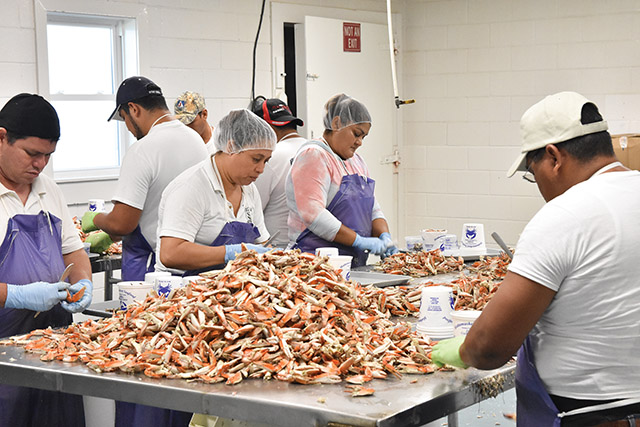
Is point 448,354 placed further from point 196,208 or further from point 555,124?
point 196,208

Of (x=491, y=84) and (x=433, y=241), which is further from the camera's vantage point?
(x=491, y=84)

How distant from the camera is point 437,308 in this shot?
2.62 metres

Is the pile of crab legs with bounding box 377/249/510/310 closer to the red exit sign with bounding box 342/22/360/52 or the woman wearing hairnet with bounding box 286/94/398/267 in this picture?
the woman wearing hairnet with bounding box 286/94/398/267

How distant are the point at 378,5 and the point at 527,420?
20.8ft

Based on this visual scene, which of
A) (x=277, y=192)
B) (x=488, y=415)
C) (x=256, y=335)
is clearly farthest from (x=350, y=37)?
(x=256, y=335)

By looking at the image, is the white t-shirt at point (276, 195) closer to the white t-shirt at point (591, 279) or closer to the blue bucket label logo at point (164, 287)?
the blue bucket label logo at point (164, 287)

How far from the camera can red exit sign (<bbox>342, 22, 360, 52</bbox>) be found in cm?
747

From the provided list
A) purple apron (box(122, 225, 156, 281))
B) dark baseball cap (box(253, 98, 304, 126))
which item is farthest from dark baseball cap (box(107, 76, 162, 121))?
dark baseball cap (box(253, 98, 304, 126))

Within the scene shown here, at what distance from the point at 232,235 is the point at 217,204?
166 mm

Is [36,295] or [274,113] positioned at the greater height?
[274,113]

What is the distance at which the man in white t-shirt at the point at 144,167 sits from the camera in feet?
13.5

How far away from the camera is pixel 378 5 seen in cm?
795

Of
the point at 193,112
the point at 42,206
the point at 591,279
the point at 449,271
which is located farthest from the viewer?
the point at 193,112

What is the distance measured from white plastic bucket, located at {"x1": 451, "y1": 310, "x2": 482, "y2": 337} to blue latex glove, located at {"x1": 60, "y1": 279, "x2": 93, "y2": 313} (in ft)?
4.99
